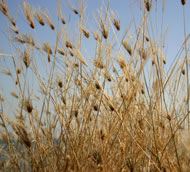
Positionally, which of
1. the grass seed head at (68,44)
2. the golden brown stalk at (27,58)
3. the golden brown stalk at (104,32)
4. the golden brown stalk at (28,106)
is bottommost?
the golden brown stalk at (28,106)

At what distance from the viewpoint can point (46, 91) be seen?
1.22 meters

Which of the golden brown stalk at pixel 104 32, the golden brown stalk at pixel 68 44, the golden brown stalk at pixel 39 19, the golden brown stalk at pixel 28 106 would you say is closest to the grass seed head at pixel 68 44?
the golden brown stalk at pixel 68 44

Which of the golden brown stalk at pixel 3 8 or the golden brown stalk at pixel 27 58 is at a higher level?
the golden brown stalk at pixel 3 8

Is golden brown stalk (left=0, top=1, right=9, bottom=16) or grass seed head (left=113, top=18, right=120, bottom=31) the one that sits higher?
golden brown stalk (left=0, top=1, right=9, bottom=16)

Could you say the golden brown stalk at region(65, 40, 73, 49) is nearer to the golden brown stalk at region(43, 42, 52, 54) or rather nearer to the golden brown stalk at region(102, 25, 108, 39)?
the golden brown stalk at region(43, 42, 52, 54)

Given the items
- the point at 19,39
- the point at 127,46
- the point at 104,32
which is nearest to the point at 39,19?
the point at 19,39

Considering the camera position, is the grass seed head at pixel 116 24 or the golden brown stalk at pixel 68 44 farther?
the golden brown stalk at pixel 68 44

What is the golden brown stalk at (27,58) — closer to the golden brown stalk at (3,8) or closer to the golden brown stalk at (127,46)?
the golden brown stalk at (3,8)

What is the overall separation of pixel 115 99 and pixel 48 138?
1.57ft

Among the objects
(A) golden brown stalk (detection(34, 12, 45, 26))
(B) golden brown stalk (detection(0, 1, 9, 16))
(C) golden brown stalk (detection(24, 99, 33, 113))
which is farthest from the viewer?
(A) golden brown stalk (detection(34, 12, 45, 26))

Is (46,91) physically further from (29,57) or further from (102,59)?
(102,59)

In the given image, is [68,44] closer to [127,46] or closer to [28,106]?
[127,46]

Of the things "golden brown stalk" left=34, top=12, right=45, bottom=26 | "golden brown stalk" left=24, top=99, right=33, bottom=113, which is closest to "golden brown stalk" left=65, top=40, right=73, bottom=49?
"golden brown stalk" left=34, top=12, right=45, bottom=26

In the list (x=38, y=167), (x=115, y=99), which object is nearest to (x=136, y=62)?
(x=115, y=99)
